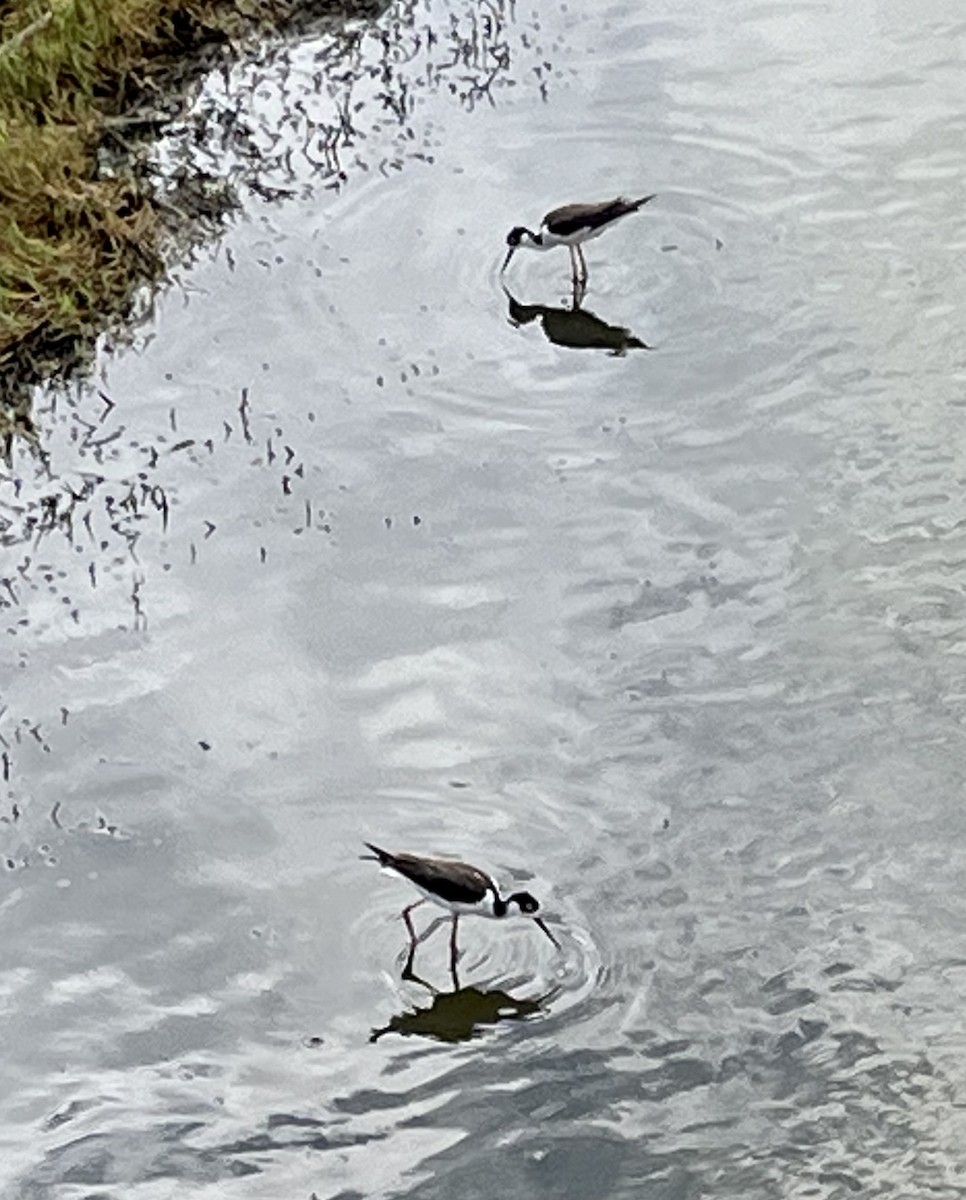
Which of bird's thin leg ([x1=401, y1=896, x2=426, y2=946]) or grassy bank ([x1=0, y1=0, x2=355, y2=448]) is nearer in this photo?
bird's thin leg ([x1=401, y1=896, x2=426, y2=946])

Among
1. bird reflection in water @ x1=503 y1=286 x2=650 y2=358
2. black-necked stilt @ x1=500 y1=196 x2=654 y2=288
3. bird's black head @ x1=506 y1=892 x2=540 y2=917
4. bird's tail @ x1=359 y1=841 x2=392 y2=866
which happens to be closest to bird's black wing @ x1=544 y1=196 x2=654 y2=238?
black-necked stilt @ x1=500 y1=196 x2=654 y2=288

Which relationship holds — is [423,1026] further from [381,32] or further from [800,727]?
[381,32]

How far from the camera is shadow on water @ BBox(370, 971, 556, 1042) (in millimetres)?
6363

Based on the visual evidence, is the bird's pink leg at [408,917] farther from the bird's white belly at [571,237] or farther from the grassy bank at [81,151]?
the bird's white belly at [571,237]

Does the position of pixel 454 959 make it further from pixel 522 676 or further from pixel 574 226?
pixel 574 226

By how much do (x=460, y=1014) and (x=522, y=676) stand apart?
58.5 inches

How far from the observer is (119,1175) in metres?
6.06

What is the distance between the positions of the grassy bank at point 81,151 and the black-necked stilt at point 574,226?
176 cm

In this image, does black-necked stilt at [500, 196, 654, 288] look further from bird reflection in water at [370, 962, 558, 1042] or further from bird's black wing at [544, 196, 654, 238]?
bird reflection in water at [370, 962, 558, 1042]

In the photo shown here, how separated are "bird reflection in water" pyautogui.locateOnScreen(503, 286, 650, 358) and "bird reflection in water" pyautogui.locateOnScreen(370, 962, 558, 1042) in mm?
3444

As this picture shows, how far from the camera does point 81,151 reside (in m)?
10.7

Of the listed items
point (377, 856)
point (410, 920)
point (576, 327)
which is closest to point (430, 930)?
point (410, 920)

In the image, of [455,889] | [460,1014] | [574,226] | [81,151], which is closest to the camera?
[455,889]

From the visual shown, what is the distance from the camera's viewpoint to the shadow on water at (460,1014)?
636 cm
